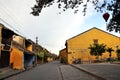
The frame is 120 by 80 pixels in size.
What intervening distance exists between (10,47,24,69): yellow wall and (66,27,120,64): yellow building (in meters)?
32.1

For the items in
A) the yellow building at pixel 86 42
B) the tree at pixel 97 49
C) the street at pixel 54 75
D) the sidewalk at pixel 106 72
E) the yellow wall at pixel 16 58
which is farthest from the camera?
the yellow building at pixel 86 42

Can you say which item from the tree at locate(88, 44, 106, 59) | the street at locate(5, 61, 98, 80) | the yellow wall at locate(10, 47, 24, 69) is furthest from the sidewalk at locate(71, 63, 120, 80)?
the tree at locate(88, 44, 106, 59)

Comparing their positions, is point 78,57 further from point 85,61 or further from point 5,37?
point 5,37

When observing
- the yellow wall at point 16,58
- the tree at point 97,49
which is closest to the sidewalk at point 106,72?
the yellow wall at point 16,58

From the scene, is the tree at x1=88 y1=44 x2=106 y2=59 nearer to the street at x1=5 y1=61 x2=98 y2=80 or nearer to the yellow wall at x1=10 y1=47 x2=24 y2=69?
the yellow wall at x1=10 y1=47 x2=24 y2=69

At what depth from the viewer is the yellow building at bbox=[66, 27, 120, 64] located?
260 ft

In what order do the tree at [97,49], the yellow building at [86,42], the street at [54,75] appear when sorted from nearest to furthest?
the street at [54,75], the tree at [97,49], the yellow building at [86,42]

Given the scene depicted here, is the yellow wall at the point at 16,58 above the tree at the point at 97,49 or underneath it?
underneath

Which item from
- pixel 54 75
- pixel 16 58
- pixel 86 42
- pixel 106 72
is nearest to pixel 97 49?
pixel 86 42

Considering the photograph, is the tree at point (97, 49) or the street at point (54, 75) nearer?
the street at point (54, 75)

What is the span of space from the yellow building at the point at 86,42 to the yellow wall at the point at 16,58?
105ft

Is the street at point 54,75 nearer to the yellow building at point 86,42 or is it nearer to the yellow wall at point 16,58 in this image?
the yellow wall at point 16,58

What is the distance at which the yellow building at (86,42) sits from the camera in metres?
79.2

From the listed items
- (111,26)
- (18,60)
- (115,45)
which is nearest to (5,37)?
(18,60)
